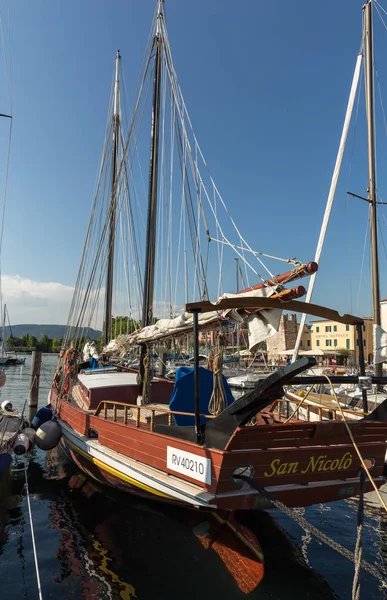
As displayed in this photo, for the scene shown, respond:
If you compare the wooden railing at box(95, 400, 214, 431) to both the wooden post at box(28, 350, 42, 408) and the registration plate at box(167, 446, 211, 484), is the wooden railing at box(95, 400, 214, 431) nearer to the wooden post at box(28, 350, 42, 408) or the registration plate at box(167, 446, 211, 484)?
the registration plate at box(167, 446, 211, 484)

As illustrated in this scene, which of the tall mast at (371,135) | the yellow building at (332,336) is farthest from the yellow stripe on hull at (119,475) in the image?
the yellow building at (332,336)

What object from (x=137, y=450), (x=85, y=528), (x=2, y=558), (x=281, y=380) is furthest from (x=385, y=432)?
(x=2, y=558)

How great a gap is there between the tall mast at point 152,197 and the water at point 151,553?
17.9 feet

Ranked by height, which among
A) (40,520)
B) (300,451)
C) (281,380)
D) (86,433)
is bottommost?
(40,520)

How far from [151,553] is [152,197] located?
10.1 meters

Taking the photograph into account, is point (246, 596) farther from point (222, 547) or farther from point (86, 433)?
point (86, 433)

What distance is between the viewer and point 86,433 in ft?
A: 31.5

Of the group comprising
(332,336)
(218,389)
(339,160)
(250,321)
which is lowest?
(218,389)

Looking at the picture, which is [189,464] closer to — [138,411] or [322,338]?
[138,411]

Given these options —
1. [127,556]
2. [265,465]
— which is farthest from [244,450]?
[127,556]

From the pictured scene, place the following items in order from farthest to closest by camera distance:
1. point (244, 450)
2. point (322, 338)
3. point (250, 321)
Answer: point (322, 338), point (250, 321), point (244, 450)

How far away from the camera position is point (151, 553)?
685 centimetres

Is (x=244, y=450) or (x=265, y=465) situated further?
(x=265, y=465)

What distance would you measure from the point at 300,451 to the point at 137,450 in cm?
308
